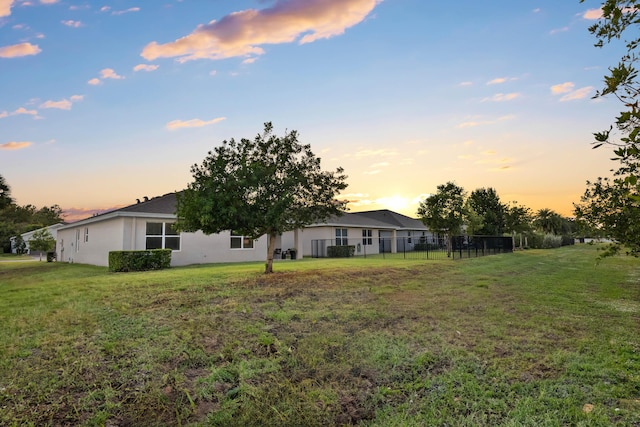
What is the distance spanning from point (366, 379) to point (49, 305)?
675 centimetres

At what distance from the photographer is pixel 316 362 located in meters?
4.16

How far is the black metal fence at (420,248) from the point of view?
23906 millimetres

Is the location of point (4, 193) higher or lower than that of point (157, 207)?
higher

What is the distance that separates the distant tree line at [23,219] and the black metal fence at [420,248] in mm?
30557

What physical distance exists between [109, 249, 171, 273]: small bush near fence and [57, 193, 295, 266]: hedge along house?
1.68m

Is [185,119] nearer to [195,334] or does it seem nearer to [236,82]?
[236,82]

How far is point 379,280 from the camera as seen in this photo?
11195 mm

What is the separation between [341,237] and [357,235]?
97.7 inches

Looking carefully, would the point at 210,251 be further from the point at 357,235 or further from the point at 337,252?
the point at 357,235

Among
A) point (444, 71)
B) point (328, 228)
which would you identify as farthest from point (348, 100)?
point (328, 228)

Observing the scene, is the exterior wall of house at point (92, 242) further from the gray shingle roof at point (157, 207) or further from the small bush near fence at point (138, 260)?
the small bush near fence at point (138, 260)

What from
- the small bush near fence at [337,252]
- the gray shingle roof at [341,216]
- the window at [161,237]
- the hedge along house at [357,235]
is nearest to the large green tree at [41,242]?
the gray shingle roof at [341,216]

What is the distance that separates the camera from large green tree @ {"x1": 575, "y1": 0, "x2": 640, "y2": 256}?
2.33 m

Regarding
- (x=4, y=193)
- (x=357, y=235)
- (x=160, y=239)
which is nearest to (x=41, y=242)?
(x=4, y=193)
